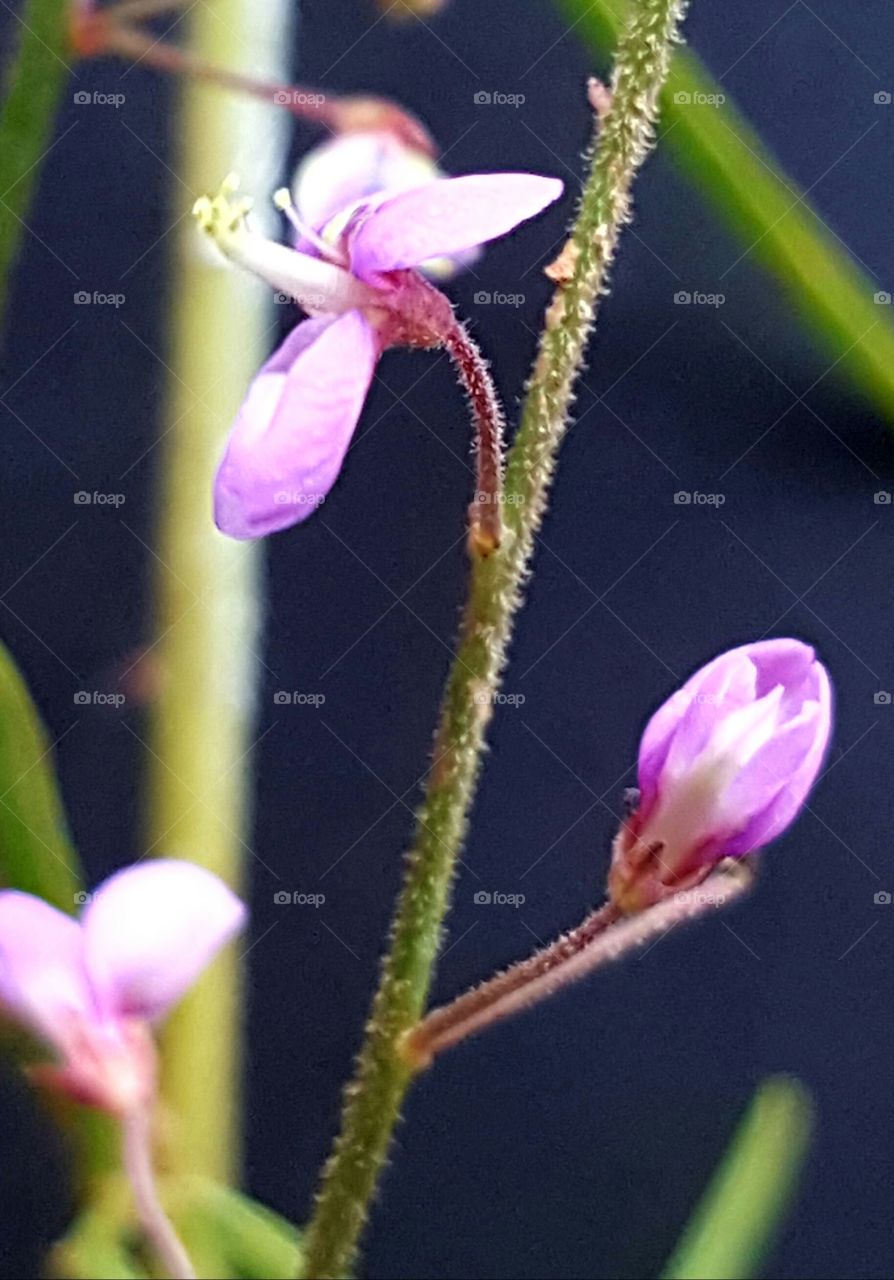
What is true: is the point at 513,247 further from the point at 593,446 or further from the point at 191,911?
the point at 191,911

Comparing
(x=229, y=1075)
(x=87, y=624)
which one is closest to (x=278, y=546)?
(x=87, y=624)
